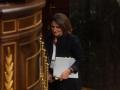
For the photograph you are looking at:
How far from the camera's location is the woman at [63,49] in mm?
5000

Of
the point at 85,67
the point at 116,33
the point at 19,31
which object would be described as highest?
the point at 19,31

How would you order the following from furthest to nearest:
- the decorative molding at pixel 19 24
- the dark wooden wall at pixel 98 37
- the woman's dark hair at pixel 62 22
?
the dark wooden wall at pixel 98 37, the woman's dark hair at pixel 62 22, the decorative molding at pixel 19 24

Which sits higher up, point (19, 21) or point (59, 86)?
point (19, 21)

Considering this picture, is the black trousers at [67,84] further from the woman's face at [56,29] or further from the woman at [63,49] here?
the woman's face at [56,29]

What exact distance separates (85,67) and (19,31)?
281cm

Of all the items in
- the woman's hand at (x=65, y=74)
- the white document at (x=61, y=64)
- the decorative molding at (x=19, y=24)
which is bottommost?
the woman's hand at (x=65, y=74)

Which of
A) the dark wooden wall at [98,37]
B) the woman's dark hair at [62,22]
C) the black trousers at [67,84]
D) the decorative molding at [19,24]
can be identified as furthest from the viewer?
the dark wooden wall at [98,37]

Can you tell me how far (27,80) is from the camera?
4594 millimetres

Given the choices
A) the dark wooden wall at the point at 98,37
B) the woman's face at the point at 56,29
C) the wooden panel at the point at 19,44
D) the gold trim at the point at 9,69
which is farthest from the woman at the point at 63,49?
the dark wooden wall at the point at 98,37

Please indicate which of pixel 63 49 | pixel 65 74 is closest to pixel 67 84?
pixel 65 74

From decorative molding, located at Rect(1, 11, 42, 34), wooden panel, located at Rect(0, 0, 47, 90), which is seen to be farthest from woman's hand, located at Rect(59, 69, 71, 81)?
decorative molding, located at Rect(1, 11, 42, 34)

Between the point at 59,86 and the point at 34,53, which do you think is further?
the point at 59,86

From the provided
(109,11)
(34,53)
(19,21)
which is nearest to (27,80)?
(34,53)

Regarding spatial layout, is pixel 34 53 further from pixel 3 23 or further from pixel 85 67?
pixel 85 67
